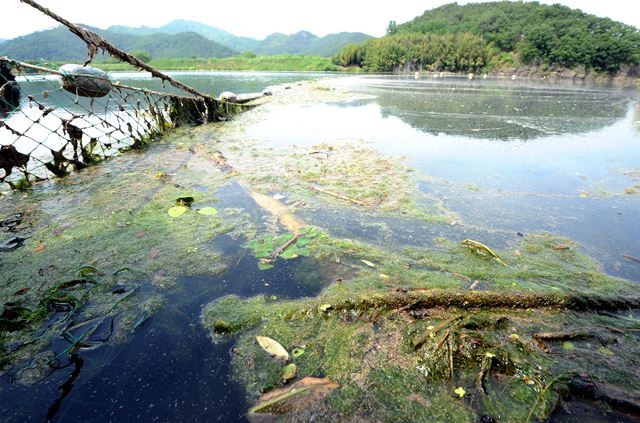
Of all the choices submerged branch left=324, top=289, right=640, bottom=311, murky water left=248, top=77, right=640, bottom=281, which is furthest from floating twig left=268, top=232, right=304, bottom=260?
murky water left=248, top=77, right=640, bottom=281

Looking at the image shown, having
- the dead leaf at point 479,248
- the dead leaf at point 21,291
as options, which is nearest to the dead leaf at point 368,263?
the dead leaf at point 479,248

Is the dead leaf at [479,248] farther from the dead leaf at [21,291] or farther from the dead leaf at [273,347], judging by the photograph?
the dead leaf at [21,291]

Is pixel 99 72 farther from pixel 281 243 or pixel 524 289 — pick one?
pixel 524 289

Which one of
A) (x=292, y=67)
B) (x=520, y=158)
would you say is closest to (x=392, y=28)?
(x=292, y=67)

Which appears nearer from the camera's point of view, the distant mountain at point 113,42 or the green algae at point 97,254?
the green algae at point 97,254

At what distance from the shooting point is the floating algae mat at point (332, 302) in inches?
55.7

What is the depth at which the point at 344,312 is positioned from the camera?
1915 mm

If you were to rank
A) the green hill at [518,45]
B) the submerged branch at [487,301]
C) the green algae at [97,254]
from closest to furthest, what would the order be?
1. the green algae at [97,254]
2. the submerged branch at [487,301]
3. the green hill at [518,45]

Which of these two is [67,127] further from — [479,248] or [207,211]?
[479,248]

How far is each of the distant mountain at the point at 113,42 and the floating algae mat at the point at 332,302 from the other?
→ 12656cm

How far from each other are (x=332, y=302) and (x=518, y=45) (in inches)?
3446

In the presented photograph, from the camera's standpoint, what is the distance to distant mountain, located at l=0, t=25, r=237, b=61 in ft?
339

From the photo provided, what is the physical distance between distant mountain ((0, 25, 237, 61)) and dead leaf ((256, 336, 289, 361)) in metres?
128

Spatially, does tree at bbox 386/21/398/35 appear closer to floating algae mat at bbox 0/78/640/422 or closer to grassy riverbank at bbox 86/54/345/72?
grassy riverbank at bbox 86/54/345/72
